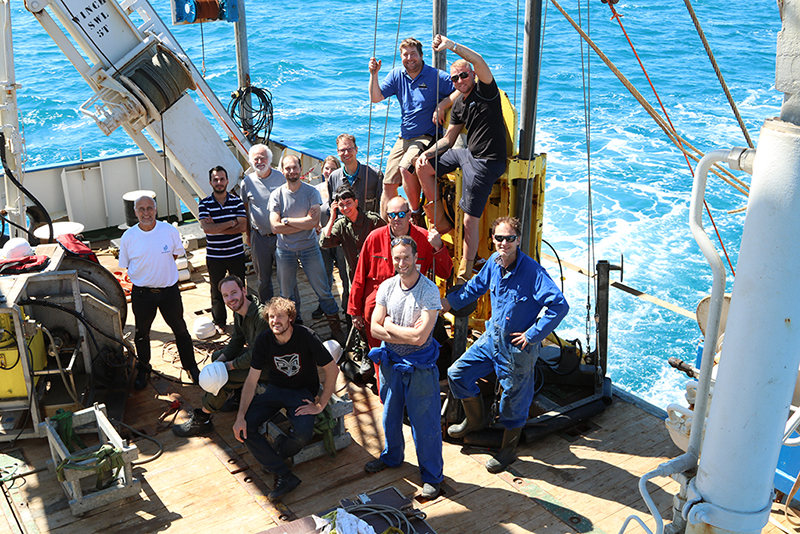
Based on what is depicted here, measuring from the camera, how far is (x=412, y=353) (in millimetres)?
4898

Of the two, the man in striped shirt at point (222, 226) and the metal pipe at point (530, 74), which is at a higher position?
the metal pipe at point (530, 74)

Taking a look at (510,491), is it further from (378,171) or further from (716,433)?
(378,171)

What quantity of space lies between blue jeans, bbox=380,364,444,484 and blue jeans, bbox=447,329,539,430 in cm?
41

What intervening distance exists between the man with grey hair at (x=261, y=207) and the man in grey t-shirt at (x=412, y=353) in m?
2.49

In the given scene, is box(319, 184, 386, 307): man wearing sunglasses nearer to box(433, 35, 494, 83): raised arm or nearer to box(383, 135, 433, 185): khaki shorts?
box(383, 135, 433, 185): khaki shorts

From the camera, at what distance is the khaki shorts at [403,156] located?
6.94m

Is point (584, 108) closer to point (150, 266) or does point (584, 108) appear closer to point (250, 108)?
point (250, 108)

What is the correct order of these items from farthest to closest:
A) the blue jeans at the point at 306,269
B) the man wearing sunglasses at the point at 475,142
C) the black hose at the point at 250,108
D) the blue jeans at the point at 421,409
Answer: the black hose at the point at 250,108
the blue jeans at the point at 306,269
the man wearing sunglasses at the point at 475,142
the blue jeans at the point at 421,409

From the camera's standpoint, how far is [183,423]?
591 centimetres

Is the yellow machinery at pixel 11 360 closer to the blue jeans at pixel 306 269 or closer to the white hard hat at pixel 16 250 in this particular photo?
the white hard hat at pixel 16 250

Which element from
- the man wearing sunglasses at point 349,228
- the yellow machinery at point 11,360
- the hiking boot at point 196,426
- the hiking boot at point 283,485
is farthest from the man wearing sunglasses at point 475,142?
the yellow machinery at point 11,360

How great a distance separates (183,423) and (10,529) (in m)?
1.48

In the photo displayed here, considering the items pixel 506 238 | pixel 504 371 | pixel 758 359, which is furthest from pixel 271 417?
pixel 758 359

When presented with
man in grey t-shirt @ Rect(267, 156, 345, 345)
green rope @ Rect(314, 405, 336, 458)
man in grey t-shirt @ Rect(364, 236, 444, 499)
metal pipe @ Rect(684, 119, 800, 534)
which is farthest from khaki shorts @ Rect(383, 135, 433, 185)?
metal pipe @ Rect(684, 119, 800, 534)
